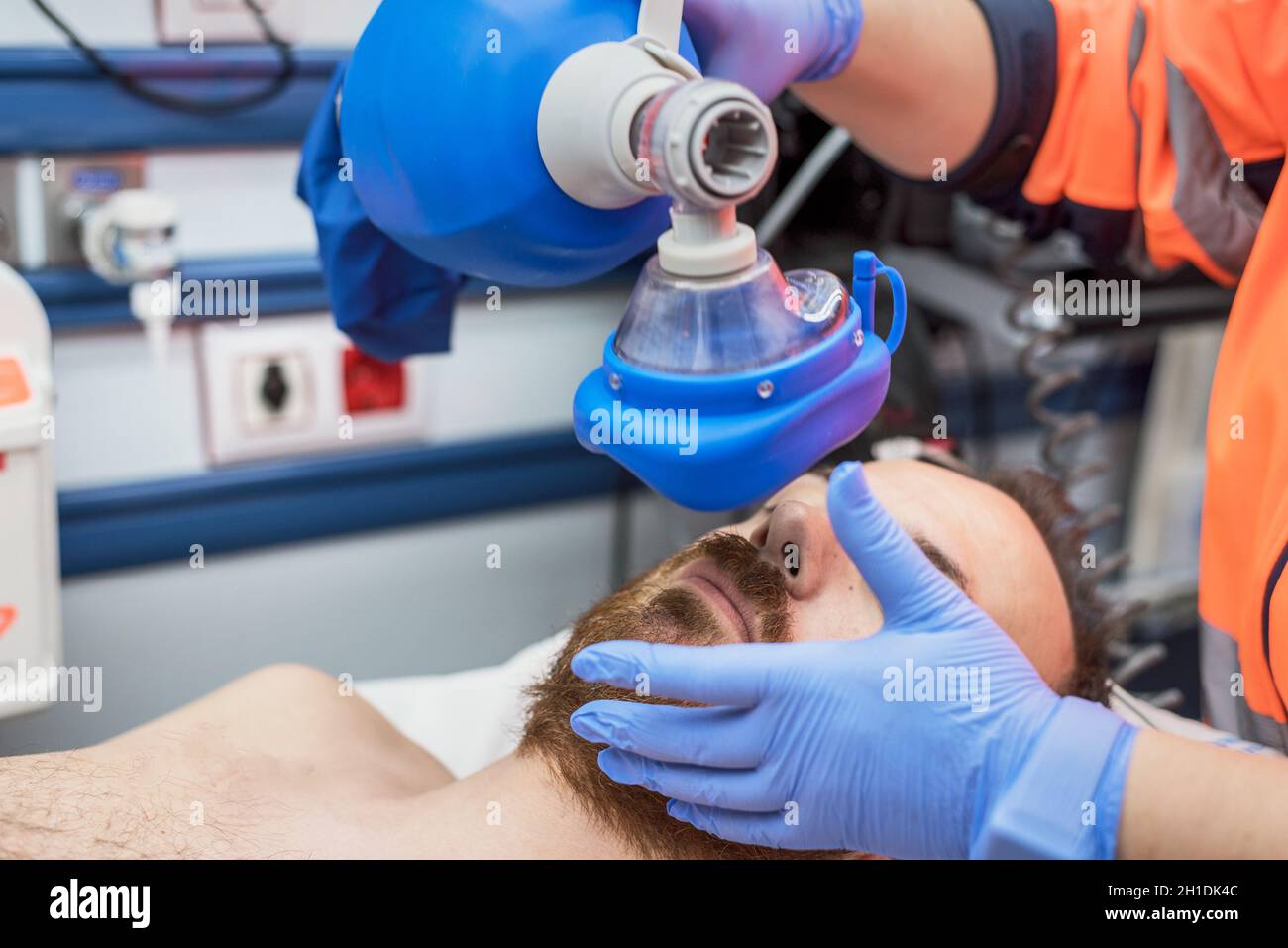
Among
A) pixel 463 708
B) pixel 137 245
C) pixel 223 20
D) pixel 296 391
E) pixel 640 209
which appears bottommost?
pixel 463 708

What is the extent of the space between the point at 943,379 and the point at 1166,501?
0.49 metres

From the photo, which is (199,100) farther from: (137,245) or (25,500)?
(25,500)

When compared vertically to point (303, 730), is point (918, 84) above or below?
above

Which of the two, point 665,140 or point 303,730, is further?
point 303,730

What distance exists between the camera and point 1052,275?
1.67m

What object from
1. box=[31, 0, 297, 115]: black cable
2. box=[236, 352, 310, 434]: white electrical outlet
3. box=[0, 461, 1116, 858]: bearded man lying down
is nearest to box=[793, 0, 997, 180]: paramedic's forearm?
box=[0, 461, 1116, 858]: bearded man lying down

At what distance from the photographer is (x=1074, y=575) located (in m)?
1.33

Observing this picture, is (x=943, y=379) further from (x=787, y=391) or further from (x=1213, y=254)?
(x=787, y=391)

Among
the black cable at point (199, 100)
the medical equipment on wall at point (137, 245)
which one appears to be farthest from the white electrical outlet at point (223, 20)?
the medical equipment on wall at point (137, 245)

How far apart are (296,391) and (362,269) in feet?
1.65

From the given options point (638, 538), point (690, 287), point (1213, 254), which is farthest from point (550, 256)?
point (638, 538)

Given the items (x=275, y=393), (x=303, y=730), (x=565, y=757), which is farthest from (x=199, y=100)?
(x=565, y=757)

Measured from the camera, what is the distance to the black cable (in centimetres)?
142

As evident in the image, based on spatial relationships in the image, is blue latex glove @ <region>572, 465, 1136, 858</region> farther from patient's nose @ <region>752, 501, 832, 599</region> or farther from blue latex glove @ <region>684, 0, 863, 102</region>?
blue latex glove @ <region>684, 0, 863, 102</region>
